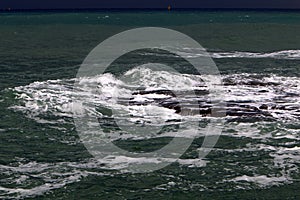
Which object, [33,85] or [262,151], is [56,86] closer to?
[33,85]

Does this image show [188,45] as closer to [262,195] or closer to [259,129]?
[259,129]

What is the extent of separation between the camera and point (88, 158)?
668 inches

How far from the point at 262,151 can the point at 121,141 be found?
203 inches

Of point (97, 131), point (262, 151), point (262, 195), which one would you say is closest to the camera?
point (262, 195)

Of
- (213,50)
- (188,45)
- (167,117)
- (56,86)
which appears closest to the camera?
(167,117)

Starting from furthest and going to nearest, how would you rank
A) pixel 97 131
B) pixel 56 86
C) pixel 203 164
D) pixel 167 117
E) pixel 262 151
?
pixel 56 86, pixel 167 117, pixel 97 131, pixel 262 151, pixel 203 164

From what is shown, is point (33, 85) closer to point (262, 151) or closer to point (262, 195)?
point (262, 151)

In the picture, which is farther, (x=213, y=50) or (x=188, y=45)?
(x=188, y=45)

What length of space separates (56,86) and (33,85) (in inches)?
52.0

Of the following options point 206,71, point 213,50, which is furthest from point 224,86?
point 213,50

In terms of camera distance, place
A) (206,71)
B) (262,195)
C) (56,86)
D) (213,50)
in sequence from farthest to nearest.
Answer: (213,50) < (206,71) < (56,86) < (262,195)

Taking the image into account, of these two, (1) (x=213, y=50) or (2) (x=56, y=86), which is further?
(1) (x=213, y=50)

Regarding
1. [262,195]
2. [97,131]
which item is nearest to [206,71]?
[97,131]

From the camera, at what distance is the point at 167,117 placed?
877 inches
